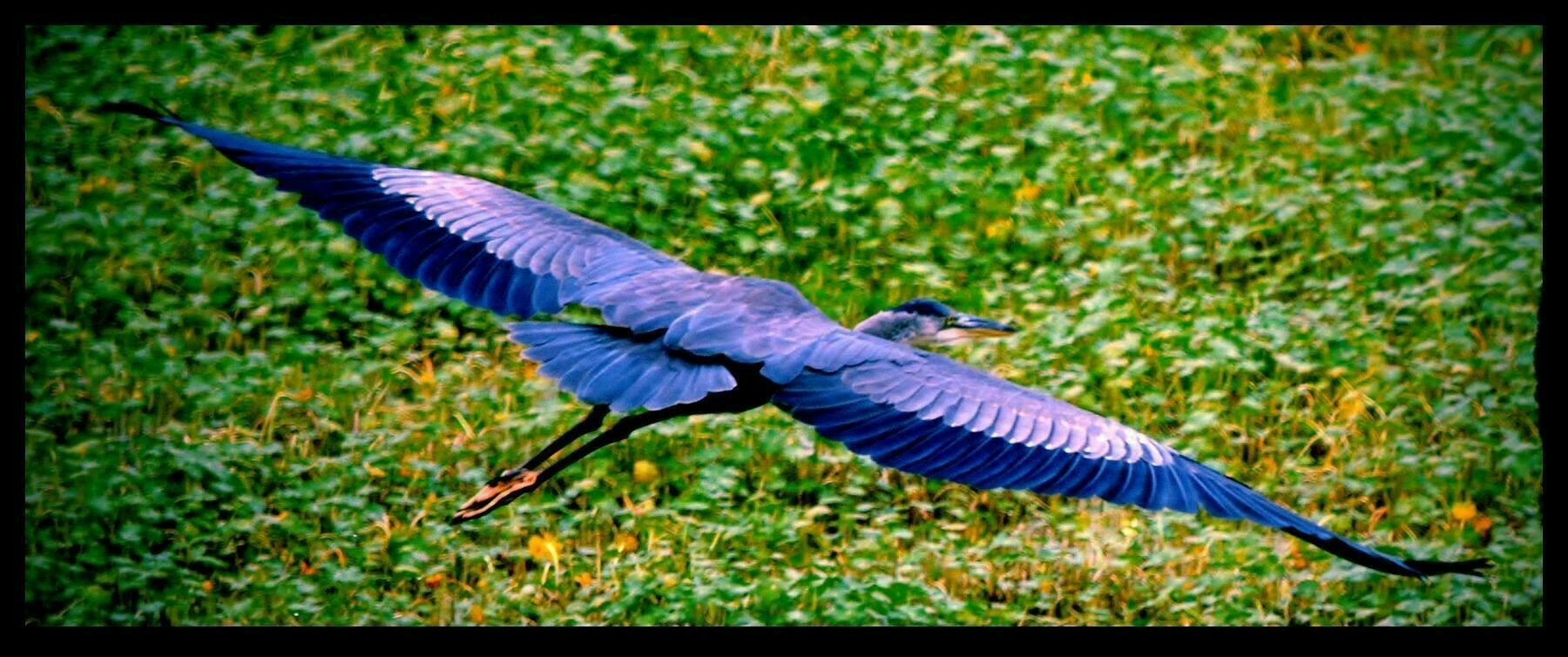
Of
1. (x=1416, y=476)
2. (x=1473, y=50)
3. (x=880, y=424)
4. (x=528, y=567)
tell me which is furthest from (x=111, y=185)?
(x=1473, y=50)

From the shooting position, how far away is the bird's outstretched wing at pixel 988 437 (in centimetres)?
461

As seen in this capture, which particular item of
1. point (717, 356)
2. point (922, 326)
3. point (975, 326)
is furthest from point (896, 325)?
point (717, 356)

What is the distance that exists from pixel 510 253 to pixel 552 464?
1.75ft

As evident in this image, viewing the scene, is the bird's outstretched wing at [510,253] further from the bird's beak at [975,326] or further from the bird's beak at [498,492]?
the bird's beak at [975,326]

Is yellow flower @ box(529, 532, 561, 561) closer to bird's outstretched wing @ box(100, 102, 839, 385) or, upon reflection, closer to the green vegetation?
the green vegetation

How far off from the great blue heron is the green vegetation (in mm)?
535

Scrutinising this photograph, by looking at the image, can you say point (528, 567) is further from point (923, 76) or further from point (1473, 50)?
point (1473, 50)

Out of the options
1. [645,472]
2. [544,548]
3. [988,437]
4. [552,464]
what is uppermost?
[988,437]

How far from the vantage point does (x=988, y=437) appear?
4730 mm

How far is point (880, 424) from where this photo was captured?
4.73 m

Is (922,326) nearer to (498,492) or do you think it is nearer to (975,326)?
(975,326)

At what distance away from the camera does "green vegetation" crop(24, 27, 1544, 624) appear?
5598 millimetres

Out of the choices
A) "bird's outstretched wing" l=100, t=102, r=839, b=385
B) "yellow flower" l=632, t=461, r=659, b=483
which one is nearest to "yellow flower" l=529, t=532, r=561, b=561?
"yellow flower" l=632, t=461, r=659, b=483

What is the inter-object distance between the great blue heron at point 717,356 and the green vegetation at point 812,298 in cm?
54
